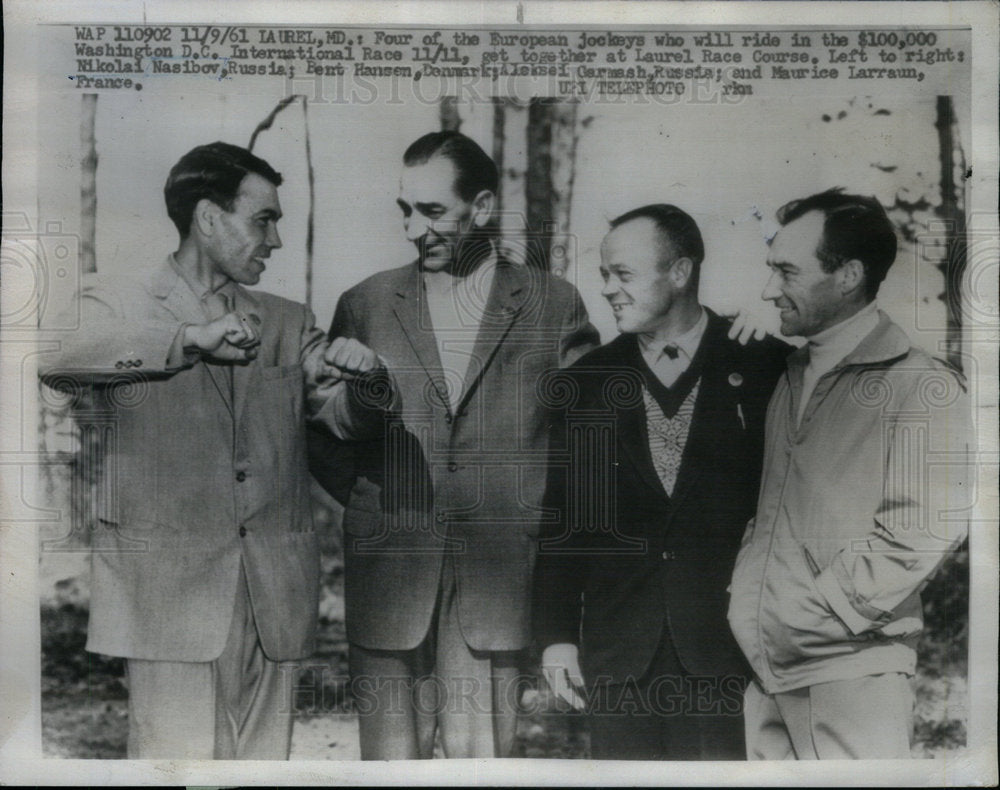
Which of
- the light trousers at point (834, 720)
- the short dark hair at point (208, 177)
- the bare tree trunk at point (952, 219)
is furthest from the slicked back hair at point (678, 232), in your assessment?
the light trousers at point (834, 720)

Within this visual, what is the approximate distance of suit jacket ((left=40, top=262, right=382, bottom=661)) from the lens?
353 cm

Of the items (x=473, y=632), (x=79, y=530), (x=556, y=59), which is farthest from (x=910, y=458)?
(x=79, y=530)

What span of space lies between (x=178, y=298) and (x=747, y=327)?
2016mm

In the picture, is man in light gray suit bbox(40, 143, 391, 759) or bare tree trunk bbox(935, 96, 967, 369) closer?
man in light gray suit bbox(40, 143, 391, 759)

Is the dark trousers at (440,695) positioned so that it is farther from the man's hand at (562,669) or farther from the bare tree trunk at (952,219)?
the bare tree trunk at (952,219)

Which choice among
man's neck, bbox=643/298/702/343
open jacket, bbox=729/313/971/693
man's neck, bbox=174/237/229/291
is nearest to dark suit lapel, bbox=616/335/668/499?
man's neck, bbox=643/298/702/343

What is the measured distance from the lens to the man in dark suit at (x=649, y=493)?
11.7 feet

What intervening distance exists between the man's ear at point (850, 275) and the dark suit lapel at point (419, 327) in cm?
146

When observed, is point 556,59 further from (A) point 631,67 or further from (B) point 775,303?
(B) point 775,303

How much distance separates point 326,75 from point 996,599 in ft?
10.0

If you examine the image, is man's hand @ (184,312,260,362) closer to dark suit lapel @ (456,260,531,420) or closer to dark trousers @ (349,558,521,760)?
dark suit lapel @ (456,260,531,420)

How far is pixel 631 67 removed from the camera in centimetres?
363

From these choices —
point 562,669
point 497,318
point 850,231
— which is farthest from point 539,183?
point 562,669

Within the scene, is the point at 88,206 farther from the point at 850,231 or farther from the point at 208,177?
the point at 850,231
